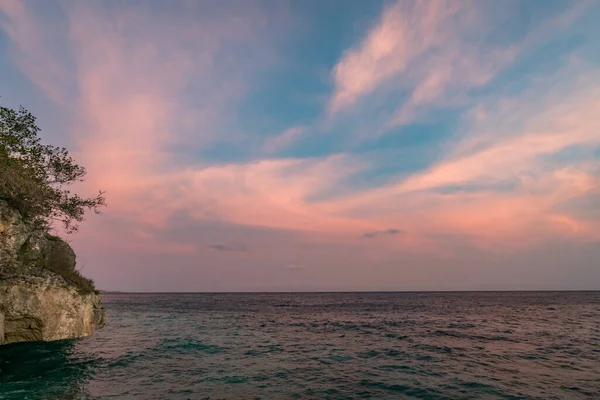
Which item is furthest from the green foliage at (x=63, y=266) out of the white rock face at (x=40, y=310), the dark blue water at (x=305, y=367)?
the dark blue water at (x=305, y=367)

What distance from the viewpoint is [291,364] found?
22.7 m

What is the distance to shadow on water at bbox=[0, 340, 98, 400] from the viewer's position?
51.4 feet

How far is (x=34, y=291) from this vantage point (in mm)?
24766

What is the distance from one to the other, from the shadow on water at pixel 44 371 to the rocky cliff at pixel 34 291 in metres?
1.05

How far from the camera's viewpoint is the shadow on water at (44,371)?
51.4ft

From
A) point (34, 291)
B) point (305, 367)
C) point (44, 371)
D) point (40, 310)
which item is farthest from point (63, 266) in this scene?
point (305, 367)

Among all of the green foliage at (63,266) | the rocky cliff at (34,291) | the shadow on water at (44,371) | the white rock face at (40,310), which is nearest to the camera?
the shadow on water at (44,371)

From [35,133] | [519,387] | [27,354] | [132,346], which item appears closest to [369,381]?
[519,387]

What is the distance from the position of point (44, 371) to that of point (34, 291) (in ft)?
27.2

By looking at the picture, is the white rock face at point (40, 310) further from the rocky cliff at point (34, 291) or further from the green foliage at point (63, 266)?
the green foliage at point (63, 266)

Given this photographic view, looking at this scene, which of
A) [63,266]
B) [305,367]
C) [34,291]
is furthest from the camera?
[63,266]

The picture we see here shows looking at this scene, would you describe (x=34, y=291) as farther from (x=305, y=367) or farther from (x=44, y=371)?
(x=305, y=367)

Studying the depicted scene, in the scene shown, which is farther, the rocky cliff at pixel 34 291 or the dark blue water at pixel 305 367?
the rocky cliff at pixel 34 291

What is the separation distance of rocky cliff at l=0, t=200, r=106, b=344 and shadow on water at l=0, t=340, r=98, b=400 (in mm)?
1047
